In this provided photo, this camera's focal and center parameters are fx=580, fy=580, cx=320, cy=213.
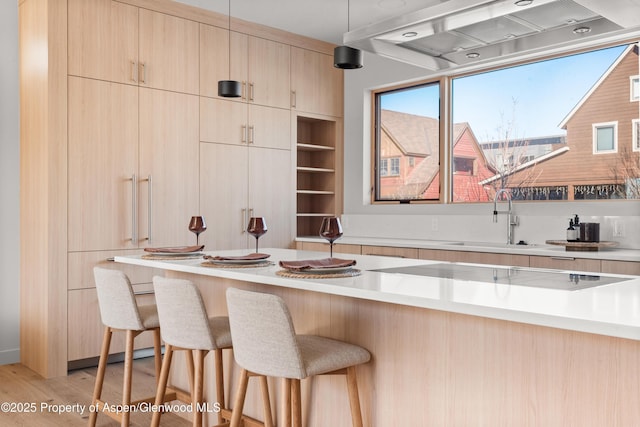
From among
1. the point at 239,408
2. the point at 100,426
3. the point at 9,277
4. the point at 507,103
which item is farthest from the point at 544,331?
the point at 9,277

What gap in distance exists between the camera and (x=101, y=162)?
4176 millimetres

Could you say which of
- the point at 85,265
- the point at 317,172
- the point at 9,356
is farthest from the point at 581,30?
the point at 9,356

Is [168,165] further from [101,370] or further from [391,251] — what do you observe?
[101,370]

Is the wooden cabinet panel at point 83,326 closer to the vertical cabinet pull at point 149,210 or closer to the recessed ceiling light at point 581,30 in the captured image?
the vertical cabinet pull at point 149,210

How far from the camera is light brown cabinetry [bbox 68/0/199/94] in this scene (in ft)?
13.4

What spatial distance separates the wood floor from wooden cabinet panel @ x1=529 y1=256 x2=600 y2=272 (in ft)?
7.26

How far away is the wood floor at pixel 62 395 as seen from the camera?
124 inches

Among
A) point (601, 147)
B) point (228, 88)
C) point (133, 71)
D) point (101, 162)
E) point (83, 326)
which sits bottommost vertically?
point (83, 326)

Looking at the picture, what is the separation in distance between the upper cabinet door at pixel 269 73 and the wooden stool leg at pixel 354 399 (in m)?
3.43

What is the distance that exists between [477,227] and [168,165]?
2.45m

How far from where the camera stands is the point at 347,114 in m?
5.77

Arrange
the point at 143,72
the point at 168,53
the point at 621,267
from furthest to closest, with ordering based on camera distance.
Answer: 1. the point at 168,53
2. the point at 143,72
3. the point at 621,267

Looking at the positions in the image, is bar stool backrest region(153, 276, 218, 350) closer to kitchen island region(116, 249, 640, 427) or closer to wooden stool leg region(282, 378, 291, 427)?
kitchen island region(116, 249, 640, 427)

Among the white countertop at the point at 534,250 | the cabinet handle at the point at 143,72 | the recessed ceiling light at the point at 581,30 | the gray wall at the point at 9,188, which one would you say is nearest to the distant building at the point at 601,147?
the white countertop at the point at 534,250
